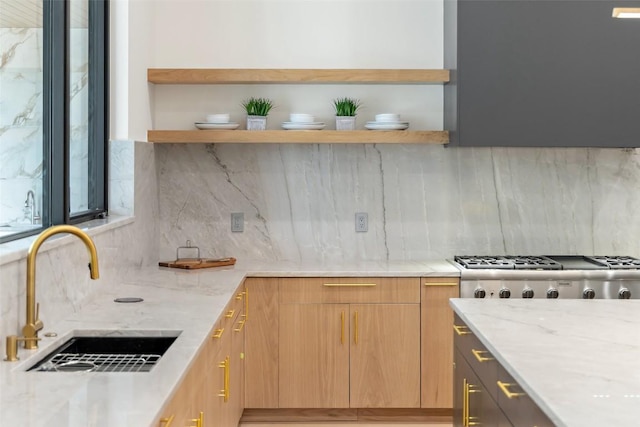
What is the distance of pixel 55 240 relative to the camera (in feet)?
9.78

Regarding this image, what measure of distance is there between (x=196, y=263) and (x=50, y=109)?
133 cm

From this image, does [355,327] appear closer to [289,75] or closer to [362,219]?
[362,219]

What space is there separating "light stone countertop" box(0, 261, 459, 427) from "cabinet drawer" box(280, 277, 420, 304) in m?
0.04

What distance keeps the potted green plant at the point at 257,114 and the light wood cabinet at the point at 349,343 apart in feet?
3.06

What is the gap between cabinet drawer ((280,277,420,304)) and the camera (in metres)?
4.41

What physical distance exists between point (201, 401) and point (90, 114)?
2.00 m

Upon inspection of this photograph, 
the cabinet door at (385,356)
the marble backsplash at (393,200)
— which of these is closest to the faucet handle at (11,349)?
the cabinet door at (385,356)

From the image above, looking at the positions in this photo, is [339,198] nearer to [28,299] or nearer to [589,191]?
[589,191]

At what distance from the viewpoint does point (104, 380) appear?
2.14 meters

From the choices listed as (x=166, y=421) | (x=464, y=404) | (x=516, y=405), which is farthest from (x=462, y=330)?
(x=166, y=421)

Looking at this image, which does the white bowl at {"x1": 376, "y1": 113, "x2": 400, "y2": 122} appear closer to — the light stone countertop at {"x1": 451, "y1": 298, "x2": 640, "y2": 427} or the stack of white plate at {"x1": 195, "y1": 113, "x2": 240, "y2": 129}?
the stack of white plate at {"x1": 195, "y1": 113, "x2": 240, "y2": 129}

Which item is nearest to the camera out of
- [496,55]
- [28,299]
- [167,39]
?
[28,299]

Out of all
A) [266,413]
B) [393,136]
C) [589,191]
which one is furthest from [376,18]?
[266,413]

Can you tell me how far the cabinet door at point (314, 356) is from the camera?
4.45 metres
